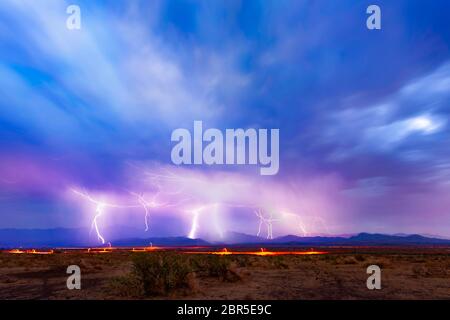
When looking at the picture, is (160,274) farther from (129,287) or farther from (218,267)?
(218,267)

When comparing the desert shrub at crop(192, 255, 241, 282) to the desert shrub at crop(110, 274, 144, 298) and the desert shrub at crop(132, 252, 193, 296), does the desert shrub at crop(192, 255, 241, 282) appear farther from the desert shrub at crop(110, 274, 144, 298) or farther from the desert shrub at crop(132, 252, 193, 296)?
the desert shrub at crop(110, 274, 144, 298)

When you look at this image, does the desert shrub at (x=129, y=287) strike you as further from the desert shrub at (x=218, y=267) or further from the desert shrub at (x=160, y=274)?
the desert shrub at (x=218, y=267)

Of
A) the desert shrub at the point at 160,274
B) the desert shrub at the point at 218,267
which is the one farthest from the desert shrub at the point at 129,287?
the desert shrub at the point at 218,267

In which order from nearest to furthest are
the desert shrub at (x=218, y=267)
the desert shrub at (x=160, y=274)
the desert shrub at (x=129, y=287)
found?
1. the desert shrub at (x=129, y=287)
2. the desert shrub at (x=160, y=274)
3. the desert shrub at (x=218, y=267)

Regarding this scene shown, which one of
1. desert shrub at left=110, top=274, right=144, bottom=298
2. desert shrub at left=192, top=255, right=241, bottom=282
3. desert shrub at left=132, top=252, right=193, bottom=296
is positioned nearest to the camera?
desert shrub at left=110, top=274, right=144, bottom=298

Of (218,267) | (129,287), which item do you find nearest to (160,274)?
(129,287)

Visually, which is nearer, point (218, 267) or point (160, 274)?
point (160, 274)

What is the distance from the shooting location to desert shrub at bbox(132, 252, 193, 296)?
1487cm

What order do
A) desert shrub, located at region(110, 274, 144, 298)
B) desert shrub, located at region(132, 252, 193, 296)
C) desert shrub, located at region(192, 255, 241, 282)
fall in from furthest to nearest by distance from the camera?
desert shrub, located at region(192, 255, 241, 282), desert shrub, located at region(132, 252, 193, 296), desert shrub, located at region(110, 274, 144, 298)

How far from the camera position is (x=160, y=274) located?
50.3ft

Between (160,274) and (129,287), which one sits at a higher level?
(160,274)

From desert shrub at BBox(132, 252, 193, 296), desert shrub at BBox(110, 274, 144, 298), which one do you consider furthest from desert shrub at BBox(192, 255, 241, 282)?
desert shrub at BBox(110, 274, 144, 298)

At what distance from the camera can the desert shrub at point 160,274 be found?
14.9m
